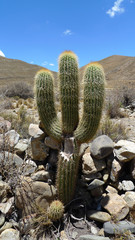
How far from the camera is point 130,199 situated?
3.22 meters

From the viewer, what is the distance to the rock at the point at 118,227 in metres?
2.70

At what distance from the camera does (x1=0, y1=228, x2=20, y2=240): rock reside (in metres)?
2.70

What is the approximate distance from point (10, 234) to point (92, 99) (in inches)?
93.1

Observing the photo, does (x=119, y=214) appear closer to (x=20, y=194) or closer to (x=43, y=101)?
(x=20, y=194)

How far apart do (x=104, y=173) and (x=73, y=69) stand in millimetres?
A: 2017

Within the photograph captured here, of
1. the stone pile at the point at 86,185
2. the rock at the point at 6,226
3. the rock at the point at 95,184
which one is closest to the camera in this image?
the rock at the point at 6,226

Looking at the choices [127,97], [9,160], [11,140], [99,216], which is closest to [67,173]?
[99,216]

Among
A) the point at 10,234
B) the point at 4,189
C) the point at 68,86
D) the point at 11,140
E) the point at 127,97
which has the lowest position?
the point at 10,234

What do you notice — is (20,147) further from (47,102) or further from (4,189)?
(47,102)

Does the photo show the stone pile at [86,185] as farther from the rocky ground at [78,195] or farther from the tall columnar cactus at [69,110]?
the tall columnar cactus at [69,110]

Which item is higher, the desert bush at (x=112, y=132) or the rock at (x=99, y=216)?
the desert bush at (x=112, y=132)

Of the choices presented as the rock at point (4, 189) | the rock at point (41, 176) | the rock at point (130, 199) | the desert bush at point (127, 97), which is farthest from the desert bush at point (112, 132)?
the desert bush at point (127, 97)

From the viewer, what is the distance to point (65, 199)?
10.7ft

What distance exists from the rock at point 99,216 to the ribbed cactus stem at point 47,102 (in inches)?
53.7
